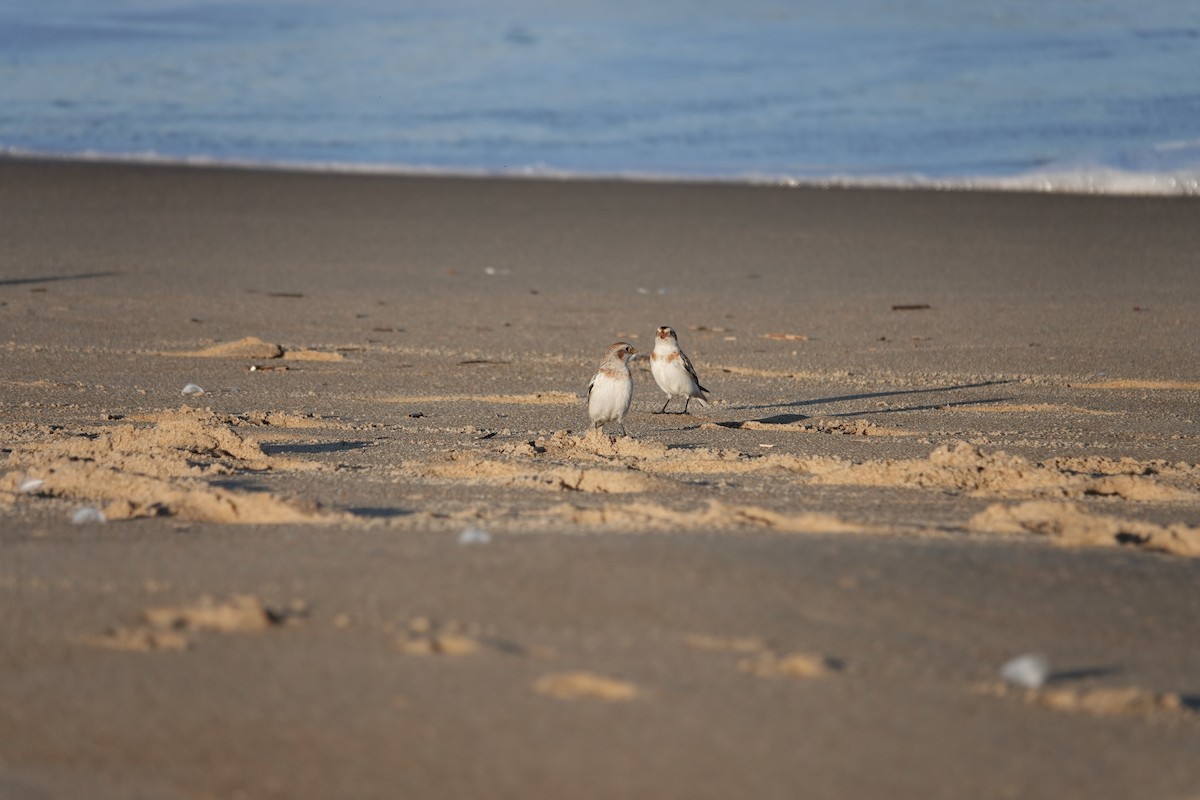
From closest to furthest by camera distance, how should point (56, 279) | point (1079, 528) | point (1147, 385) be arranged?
point (1079, 528) → point (1147, 385) → point (56, 279)

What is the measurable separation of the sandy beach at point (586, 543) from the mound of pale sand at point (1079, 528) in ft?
0.07

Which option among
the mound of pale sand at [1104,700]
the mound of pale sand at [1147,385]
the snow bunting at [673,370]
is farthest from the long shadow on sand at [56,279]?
the mound of pale sand at [1104,700]

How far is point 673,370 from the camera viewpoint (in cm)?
764

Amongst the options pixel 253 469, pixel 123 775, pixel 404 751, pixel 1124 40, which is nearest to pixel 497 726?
pixel 404 751

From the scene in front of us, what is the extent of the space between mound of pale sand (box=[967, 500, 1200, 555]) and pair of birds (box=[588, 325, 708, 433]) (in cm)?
229

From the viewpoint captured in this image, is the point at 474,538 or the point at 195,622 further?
the point at 474,538

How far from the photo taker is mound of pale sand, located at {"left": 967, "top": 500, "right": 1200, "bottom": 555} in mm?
4734

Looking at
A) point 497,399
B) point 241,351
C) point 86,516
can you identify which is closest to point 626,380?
point 497,399

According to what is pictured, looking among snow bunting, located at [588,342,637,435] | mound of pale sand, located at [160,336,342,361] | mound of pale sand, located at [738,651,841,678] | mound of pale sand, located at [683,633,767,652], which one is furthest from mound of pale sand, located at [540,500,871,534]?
mound of pale sand, located at [160,336,342,361]

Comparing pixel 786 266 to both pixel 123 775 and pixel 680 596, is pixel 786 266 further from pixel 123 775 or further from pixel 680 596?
pixel 123 775

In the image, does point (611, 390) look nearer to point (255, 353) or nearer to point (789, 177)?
point (255, 353)

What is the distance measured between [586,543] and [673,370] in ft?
10.7

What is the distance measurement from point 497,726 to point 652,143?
67.3 feet

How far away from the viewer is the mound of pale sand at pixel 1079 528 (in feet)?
15.5
